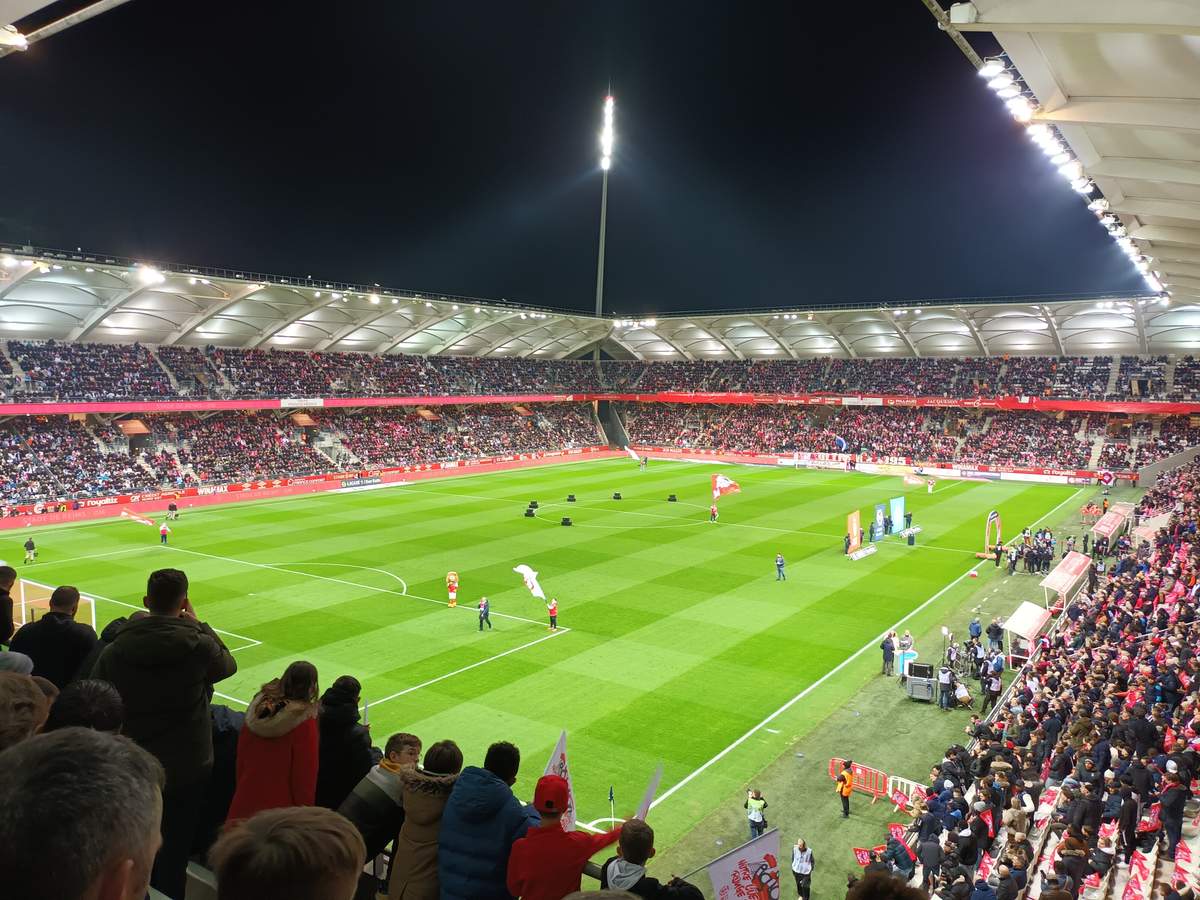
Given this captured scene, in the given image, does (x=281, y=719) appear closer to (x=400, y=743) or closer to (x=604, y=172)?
(x=400, y=743)

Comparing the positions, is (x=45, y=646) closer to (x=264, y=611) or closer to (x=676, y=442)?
(x=264, y=611)

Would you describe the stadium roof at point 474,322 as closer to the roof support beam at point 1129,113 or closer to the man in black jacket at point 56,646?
the man in black jacket at point 56,646

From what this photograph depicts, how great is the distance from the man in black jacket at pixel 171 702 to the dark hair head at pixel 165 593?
0.24ft

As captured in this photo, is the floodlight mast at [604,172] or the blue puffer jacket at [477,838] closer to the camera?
the blue puffer jacket at [477,838]

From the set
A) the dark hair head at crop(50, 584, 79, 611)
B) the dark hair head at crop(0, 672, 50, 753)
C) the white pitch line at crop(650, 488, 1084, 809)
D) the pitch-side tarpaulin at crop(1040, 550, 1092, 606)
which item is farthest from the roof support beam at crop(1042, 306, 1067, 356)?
the dark hair head at crop(0, 672, 50, 753)

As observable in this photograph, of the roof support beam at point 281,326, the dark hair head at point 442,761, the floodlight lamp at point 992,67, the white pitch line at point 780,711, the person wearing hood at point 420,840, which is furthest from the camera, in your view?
the roof support beam at point 281,326

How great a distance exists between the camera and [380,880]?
5.83 metres

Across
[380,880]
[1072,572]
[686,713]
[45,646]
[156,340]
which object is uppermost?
[156,340]

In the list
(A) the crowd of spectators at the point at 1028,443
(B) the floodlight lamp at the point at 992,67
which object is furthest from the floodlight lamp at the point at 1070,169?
(A) the crowd of spectators at the point at 1028,443

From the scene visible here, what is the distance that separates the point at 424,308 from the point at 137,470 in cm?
2234

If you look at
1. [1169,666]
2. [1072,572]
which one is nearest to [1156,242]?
[1169,666]

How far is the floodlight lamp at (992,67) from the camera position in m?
11.2

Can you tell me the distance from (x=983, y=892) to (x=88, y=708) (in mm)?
9775

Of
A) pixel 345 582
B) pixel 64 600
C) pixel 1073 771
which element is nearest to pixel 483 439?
pixel 345 582
